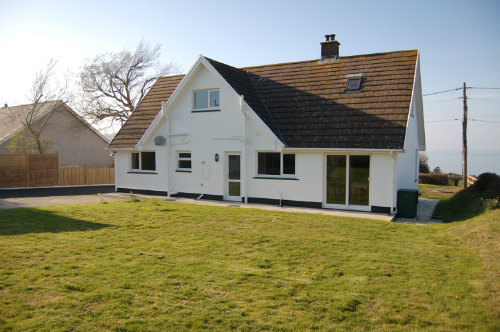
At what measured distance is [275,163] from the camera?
56.5 feet

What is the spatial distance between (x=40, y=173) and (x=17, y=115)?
1340cm

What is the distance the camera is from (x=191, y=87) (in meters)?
19.2

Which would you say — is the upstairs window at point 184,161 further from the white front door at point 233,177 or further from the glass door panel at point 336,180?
the glass door panel at point 336,180

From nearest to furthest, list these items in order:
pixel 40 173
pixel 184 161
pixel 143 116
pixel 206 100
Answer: pixel 206 100
pixel 184 161
pixel 143 116
pixel 40 173

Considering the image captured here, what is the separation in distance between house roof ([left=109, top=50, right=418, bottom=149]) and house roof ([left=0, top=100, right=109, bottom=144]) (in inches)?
662

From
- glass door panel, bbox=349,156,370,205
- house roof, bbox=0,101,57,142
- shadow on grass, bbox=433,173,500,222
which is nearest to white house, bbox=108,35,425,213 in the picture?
glass door panel, bbox=349,156,370,205

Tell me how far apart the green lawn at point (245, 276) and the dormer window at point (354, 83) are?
24.6ft

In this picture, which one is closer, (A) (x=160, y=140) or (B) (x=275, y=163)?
(B) (x=275, y=163)

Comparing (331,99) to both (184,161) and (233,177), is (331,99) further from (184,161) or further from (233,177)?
(184,161)

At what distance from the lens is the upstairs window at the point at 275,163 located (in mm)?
16844

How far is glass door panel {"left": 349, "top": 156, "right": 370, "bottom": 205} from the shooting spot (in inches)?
601

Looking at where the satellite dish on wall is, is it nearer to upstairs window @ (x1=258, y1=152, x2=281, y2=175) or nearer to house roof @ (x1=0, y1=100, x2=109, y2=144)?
upstairs window @ (x1=258, y1=152, x2=281, y2=175)

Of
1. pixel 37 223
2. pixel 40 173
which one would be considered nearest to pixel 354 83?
pixel 37 223

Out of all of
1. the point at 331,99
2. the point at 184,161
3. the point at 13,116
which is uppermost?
the point at 13,116
